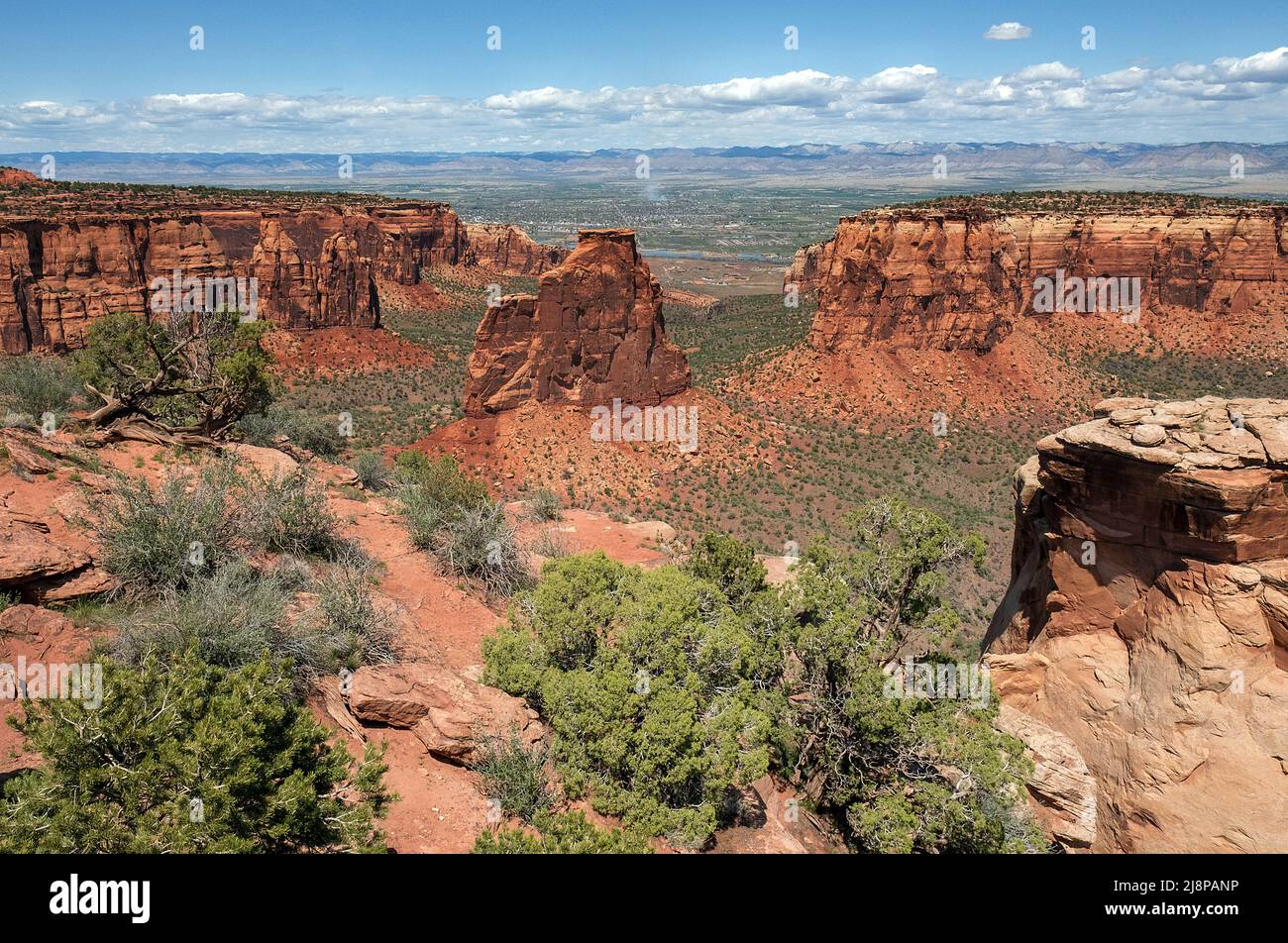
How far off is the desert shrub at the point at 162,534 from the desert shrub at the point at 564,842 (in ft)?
23.2

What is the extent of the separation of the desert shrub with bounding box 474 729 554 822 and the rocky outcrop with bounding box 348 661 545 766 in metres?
0.30

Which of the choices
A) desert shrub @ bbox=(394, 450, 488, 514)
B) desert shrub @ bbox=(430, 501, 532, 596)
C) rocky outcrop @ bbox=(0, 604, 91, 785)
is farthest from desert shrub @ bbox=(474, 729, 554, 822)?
desert shrub @ bbox=(394, 450, 488, 514)

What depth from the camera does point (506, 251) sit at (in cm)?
11650

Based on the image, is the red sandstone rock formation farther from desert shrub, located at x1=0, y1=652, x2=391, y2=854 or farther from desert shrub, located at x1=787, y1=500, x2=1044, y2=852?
desert shrub, located at x1=787, y1=500, x2=1044, y2=852

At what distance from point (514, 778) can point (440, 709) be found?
5.93 feet

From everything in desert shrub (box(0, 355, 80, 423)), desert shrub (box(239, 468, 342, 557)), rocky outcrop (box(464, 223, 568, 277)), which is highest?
rocky outcrop (box(464, 223, 568, 277))

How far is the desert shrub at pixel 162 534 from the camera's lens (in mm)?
11312

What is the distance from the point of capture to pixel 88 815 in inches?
256

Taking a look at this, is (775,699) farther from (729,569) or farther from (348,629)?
(348,629)

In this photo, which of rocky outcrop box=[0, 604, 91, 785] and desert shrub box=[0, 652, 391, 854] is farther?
rocky outcrop box=[0, 604, 91, 785]

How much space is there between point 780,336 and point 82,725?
6608cm

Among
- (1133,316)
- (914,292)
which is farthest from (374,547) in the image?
(1133,316)

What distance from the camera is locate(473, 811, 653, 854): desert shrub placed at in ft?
24.7
